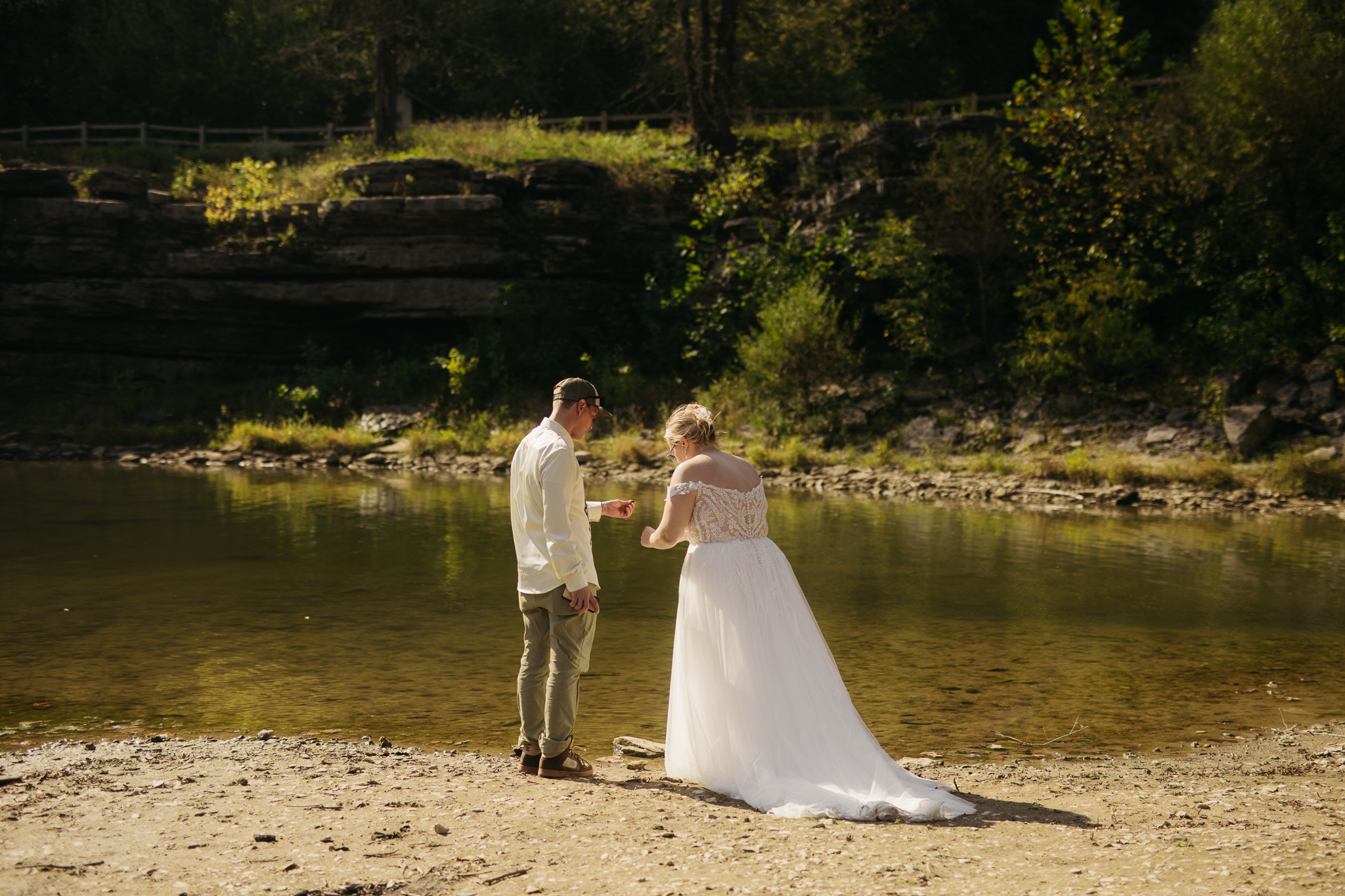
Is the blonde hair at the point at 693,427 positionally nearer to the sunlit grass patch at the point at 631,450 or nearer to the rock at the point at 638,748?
the rock at the point at 638,748

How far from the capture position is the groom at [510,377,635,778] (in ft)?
17.4

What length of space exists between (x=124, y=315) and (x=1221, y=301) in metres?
31.1

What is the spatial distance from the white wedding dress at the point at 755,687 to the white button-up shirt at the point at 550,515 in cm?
54

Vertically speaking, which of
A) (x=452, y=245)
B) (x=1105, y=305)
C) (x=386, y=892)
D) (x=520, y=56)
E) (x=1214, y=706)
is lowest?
(x=1214, y=706)

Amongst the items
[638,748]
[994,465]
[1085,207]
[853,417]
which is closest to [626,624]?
[638,748]

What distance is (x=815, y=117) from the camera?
3378cm

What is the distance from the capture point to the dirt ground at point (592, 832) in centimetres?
377

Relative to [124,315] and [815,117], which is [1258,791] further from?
[124,315]

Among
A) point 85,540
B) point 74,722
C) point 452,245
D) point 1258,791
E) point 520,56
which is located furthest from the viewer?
point 520,56

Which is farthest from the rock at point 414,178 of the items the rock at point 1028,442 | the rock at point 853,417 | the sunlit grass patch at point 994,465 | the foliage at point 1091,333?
the rock at point 1028,442

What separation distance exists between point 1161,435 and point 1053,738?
1723 cm

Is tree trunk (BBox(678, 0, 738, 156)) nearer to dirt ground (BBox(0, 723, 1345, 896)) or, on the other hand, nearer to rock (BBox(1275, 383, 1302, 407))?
rock (BBox(1275, 383, 1302, 407))

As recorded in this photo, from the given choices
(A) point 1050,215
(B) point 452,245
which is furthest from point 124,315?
(A) point 1050,215

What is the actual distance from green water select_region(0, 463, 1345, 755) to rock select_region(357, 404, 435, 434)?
10793 mm
